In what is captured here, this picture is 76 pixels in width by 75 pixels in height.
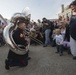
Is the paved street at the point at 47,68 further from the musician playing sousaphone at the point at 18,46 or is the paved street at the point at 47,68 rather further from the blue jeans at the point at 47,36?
the blue jeans at the point at 47,36

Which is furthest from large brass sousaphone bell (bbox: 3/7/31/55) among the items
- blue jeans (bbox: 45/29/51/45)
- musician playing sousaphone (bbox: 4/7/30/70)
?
blue jeans (bbox: 45/29/51/45)

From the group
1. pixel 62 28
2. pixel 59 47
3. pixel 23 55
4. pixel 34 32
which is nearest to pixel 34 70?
pixel 23 55

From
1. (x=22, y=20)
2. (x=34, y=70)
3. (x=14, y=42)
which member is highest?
(x=22, y=20)

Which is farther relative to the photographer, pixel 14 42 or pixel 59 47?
pixel 59 47

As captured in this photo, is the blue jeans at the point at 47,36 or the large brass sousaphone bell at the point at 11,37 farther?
the blue jeans at the point at 47,36

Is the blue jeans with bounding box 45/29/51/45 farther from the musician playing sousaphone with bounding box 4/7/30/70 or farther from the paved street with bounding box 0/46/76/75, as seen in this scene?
the musician playing sousaphone with bounding box 4/7/30/70

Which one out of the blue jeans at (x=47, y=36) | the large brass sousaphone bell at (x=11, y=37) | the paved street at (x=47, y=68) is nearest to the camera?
the paved street at (x=47, y=68)

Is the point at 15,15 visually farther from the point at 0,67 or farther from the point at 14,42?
the point at 0,67

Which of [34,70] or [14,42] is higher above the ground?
[14,42]

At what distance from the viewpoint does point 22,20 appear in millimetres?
6738

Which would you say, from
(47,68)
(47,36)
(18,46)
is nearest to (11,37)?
(18,46)

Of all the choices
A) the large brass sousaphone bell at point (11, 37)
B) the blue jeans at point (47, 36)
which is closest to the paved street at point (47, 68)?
the large brass sousaphone bell at point (11, 37)

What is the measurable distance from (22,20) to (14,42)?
2.61ft

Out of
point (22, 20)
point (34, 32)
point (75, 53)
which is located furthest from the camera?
point (34, 32)
